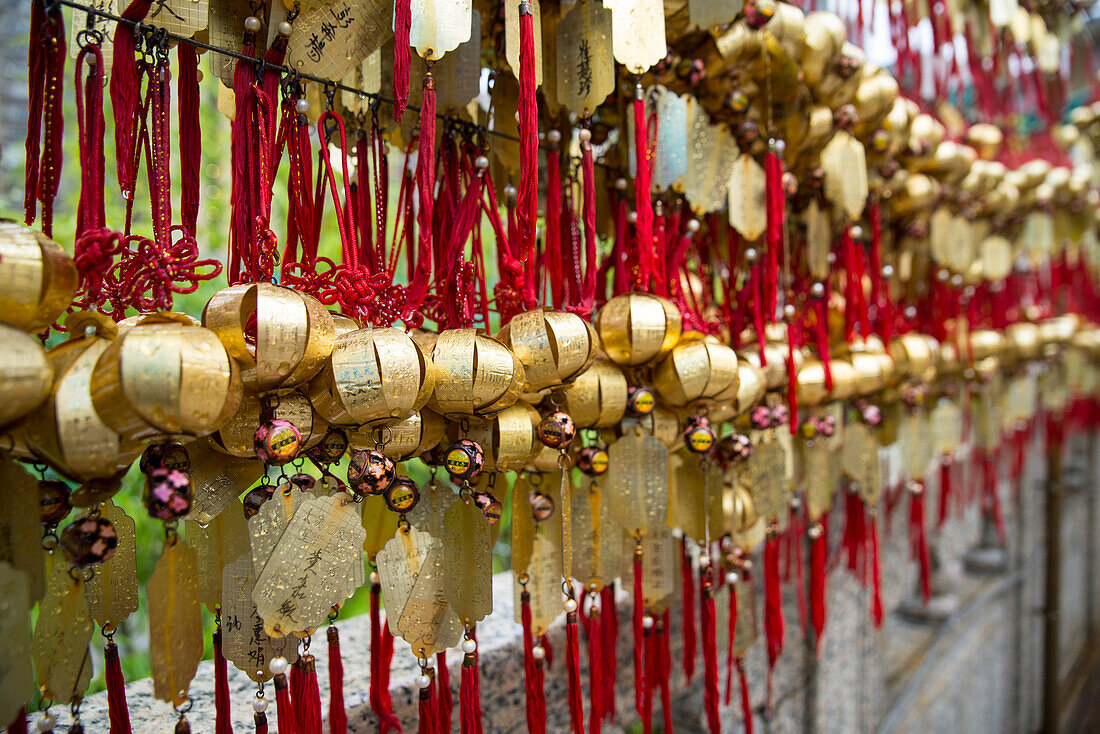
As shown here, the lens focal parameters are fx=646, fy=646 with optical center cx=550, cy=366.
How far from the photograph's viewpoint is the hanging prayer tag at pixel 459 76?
18.1 inches

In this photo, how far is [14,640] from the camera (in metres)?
0.30

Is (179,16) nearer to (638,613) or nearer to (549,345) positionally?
(549,345)

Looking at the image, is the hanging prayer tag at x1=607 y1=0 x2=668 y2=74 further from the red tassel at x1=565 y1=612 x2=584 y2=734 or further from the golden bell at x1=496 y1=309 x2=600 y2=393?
the red tassel at x1=565 y1=612 x2=584 y2=734

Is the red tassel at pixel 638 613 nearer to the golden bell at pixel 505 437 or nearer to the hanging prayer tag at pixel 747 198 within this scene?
the golden bell at pixel 505 437

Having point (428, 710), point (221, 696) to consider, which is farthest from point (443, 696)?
point (221, 696)

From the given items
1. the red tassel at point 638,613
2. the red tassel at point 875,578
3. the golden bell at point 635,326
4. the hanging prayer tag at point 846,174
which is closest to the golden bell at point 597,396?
the golden bell at point 635,326

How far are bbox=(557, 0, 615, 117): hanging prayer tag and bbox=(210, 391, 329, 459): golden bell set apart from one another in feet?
0.99

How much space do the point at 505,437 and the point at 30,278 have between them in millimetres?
259

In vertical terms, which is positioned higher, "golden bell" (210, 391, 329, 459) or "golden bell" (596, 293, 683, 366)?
"golden bell" (596, 293, 683, 366)

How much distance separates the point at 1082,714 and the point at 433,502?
2.75m

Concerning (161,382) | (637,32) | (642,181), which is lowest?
(161,382)

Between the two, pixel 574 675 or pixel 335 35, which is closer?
pixel 335 35

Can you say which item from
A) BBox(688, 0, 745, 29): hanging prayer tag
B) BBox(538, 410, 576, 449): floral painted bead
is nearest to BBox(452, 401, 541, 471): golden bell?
BBox(538, 410, 576, 449): floral painted bead

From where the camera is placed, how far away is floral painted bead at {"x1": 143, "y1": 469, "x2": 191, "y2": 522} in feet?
0.99
